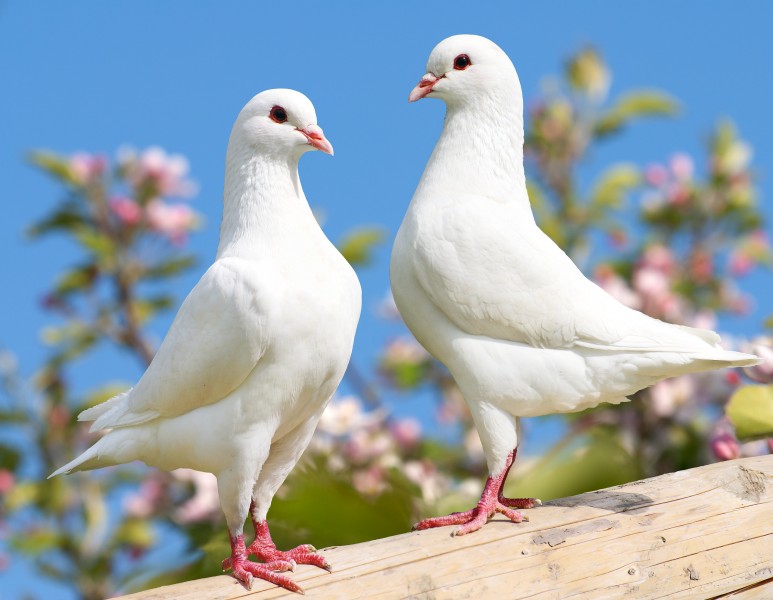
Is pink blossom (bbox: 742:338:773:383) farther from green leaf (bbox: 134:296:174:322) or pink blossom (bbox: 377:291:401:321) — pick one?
green leaf (bbox: 134:296:174:322)

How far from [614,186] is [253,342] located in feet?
13.2

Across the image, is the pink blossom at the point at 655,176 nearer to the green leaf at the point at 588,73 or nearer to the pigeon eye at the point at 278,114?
the green leaf at the point at 588,73

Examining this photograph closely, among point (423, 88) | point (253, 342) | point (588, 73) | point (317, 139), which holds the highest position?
point (588, 73)

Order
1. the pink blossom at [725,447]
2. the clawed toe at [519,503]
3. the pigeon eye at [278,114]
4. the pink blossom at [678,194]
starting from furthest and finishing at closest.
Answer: the pink blossom at [678,194] < the pink blossom at [725,447] < the clawed toe at [519,503] < the pigeon eye at [278,114]

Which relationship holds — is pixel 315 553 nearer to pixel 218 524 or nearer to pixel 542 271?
pixel 542 271

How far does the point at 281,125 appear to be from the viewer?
123 inches

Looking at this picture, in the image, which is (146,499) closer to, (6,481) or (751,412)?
(6,481)

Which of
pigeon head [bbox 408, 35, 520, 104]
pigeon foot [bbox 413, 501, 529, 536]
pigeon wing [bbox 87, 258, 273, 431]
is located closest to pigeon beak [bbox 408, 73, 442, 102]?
pigeon head [bbox 408, 35, 520, 104]

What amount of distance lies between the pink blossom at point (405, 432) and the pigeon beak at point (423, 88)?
263 cm

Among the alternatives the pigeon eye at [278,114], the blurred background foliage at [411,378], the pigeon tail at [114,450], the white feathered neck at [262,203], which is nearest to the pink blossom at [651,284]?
the blurred background foliage at [411,378]

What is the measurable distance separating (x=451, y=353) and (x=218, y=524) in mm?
2287

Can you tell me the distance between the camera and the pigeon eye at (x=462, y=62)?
11.2 ft

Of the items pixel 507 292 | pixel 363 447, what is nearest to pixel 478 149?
pixel 507 292

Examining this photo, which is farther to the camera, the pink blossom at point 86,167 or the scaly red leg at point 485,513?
the pink blossom at point 86,167
